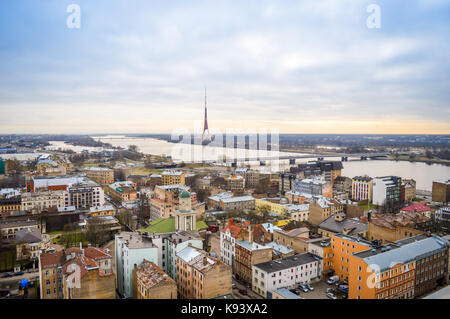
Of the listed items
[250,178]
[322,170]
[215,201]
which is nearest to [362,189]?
[322,170]

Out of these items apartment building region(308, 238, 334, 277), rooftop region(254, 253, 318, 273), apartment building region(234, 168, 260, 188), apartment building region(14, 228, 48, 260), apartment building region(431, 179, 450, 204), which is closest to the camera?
rooftop region(254, 253, 318, 273)

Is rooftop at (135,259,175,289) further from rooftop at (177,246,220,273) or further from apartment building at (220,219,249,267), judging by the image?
apartment building at (220,219,249,267)

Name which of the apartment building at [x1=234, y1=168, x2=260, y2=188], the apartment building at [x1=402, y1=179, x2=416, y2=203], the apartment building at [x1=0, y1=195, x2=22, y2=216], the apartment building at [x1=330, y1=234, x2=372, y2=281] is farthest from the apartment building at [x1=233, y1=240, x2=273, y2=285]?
the apartment building at [x1=234, y1=168, x2=260, y2=188]

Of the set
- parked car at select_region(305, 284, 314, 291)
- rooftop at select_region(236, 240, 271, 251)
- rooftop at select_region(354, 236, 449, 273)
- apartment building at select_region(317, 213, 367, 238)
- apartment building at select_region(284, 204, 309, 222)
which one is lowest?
parked car at select_region(305, 284, 314, 291)

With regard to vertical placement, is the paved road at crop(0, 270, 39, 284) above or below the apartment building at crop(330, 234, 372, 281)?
below

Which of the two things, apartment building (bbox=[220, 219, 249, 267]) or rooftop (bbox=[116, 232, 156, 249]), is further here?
apartment building (bbox=[220, 219, 249, 267])

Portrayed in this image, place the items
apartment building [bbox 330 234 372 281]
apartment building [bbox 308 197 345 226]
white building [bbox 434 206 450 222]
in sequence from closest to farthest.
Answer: apartment building [bbox 330 234 372 281] → white building [bbox 434 206 450 222] → apartment building [bbox 308 197 345 226]

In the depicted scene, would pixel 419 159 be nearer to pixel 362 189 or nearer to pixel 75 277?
pixel 362 189

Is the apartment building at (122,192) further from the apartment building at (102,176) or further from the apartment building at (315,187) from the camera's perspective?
the apartment building at (315,187)

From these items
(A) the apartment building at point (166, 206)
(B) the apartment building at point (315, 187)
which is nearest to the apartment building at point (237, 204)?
(A) the apartment building at point (166, 206)
